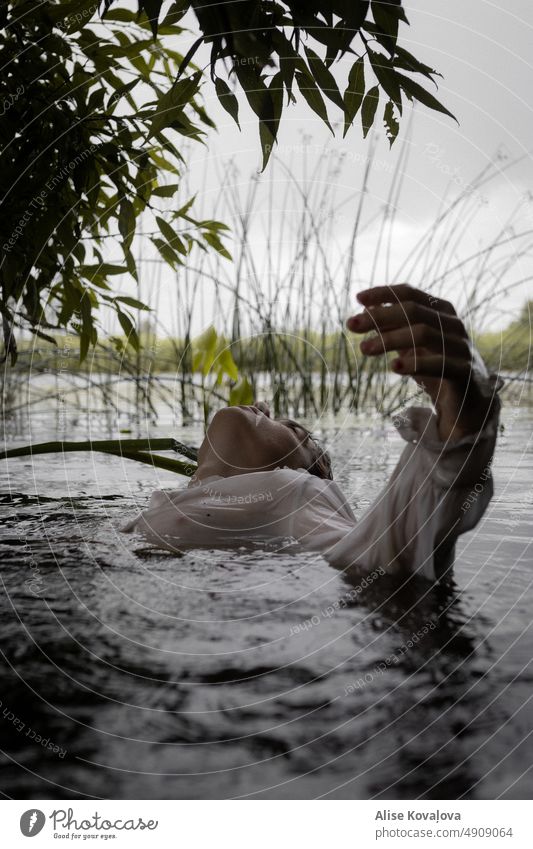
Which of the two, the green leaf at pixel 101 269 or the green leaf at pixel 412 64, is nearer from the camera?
the green leaf at pixel 412 64

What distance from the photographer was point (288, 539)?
1.18 metres

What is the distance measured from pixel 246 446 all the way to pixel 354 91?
699 mm

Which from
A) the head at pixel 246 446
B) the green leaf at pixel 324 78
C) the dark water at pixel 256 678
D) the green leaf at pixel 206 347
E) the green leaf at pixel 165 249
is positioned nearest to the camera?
the dark water at pixel 256 678

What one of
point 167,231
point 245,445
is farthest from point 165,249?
point 245,445

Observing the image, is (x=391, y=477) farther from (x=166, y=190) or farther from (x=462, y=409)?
(x=166, y=190)

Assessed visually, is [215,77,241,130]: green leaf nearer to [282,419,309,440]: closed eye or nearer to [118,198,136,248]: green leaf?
[118,198,136,248]: green leaf

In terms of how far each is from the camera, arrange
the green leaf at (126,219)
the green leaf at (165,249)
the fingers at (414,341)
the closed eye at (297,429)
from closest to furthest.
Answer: the fingers at (414,341) < the green leaf at (126,219) < the green leaf at (165,249) < the closed eye at (297,429)

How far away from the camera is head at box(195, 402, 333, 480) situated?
52.5 inches

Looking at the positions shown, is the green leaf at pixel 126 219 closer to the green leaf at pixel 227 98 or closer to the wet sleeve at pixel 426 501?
the green leaf at pixel 227 98

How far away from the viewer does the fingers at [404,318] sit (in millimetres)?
642

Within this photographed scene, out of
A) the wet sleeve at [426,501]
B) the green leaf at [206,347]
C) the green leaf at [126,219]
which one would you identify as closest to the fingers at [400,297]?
the wet sleeve at [426,501]

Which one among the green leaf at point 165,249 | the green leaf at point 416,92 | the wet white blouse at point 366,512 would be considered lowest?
the wet white blouse at point 366,512

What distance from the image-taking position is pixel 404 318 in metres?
0.67

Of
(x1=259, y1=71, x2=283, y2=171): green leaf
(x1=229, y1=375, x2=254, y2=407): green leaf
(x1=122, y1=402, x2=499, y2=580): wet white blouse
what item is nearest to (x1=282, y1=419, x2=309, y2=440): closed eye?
(x1=122, y1=402, x2=499, y2=580): wet white blouse
